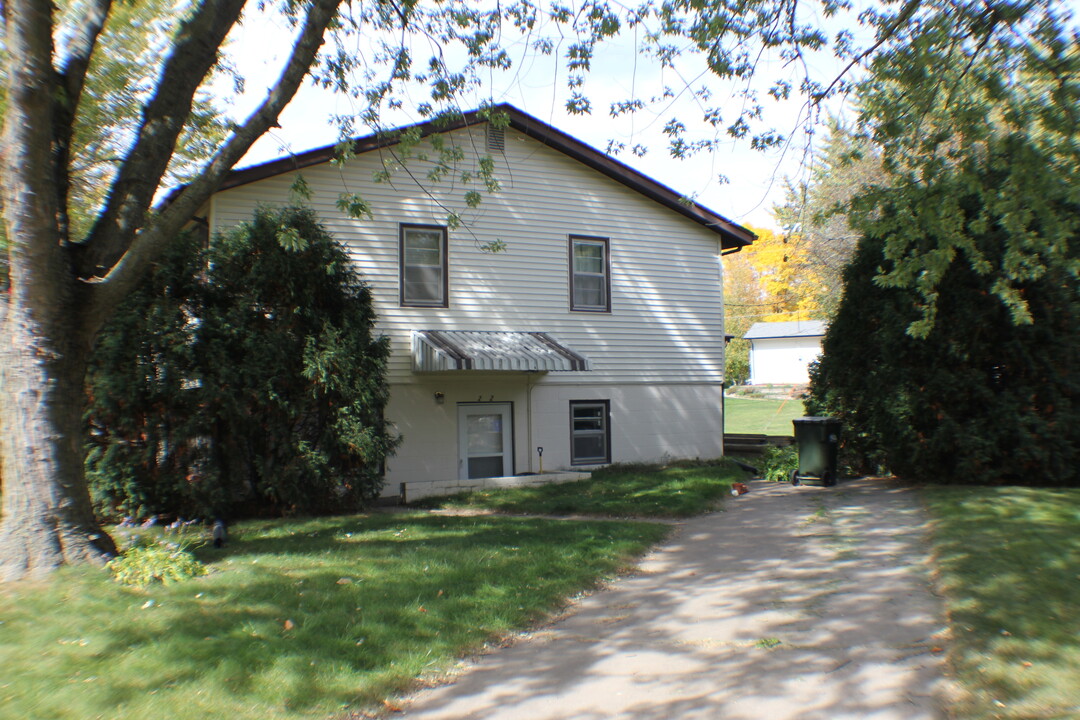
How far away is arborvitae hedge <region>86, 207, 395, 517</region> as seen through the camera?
991 centimetres

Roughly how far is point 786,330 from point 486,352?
1730 inches

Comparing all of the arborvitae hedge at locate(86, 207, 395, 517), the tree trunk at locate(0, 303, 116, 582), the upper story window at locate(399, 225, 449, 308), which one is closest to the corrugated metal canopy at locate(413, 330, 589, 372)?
the upper story window at locate(399, 225, 449, 308)

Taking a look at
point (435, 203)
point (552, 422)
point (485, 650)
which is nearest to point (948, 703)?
point (485, 650)

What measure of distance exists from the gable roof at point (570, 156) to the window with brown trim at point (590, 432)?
14.5ft

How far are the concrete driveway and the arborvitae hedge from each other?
503 centimetres

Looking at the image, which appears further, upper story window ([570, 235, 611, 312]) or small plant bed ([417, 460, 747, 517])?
upper story window ([570, 235, 611, 312])

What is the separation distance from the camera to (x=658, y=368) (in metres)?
16.2

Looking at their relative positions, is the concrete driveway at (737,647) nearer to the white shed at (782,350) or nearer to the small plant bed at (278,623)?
the small plant bed at (278,623)

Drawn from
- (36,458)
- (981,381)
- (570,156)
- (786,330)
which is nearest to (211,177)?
(36,458)

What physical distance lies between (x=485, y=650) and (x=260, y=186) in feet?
33.2

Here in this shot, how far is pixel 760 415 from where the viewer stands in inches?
1320

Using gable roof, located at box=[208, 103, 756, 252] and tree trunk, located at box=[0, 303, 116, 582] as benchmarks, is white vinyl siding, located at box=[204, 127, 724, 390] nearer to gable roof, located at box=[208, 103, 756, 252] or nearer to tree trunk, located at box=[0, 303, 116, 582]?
gable roof, located at box=[208, 103, 756, 252]

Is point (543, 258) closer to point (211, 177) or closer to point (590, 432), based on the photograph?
point (590, 432)

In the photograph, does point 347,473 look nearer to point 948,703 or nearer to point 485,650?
point 485,650
